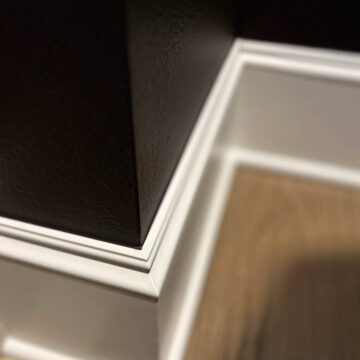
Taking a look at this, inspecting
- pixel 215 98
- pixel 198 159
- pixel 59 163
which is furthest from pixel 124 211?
pixel 215 98

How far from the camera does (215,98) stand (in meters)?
0.82

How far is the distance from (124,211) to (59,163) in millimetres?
90

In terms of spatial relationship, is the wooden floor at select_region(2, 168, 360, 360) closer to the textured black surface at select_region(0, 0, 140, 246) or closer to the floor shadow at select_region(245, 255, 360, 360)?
the floor shadow at select_region(245, 255, 360, 360)

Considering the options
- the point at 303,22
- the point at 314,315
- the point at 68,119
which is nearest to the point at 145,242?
the point at 68,119

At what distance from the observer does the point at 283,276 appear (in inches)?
35.2

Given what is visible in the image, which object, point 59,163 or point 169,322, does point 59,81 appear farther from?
point 169,322

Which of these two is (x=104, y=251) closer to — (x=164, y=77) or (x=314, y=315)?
(x=164, y=77)

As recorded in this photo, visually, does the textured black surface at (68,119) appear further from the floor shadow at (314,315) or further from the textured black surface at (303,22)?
the textured black surface at (303,22)

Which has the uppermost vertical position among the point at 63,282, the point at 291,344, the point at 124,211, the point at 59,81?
the point at 59,81

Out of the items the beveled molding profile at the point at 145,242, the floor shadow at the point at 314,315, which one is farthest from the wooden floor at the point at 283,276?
the beveled molding profile at the point at 145,242

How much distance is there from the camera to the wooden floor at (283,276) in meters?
0.79

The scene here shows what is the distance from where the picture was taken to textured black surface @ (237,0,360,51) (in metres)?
0.90

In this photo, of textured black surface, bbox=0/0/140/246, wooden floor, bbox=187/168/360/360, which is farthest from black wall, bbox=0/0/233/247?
wooden floor, bbox=187/168/360/360

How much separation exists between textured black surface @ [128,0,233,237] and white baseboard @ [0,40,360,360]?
0.12ft
